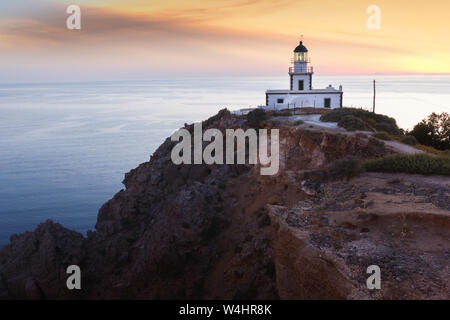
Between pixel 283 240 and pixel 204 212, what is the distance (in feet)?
30.6

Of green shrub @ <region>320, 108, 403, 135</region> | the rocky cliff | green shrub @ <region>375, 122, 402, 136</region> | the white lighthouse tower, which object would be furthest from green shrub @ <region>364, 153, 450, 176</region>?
the white lighthouse tower

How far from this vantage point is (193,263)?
17500 mm

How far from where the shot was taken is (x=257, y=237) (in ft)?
53.6

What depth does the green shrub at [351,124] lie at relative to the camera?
70.1 feet

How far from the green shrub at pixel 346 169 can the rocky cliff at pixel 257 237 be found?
14.0 inches

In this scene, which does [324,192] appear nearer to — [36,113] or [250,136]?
[250,136]

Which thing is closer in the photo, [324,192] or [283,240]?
[283,240]

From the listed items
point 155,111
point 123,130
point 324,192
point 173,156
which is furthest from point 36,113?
point 324,192

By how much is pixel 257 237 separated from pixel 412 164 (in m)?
6.69

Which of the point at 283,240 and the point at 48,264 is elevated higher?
the point at 283,240

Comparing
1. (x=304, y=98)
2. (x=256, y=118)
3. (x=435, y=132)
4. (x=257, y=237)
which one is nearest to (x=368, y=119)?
(x=435, y=132)

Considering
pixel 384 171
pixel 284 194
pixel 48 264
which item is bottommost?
pixel 48 264

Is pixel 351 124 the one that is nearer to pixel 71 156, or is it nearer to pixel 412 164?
pixel 412 164
